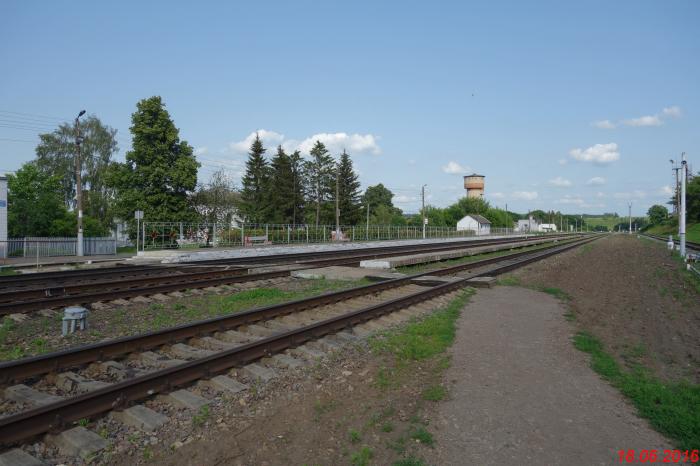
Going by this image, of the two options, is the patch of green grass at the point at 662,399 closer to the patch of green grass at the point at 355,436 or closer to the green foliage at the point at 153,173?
the patch of green grass at the point at 355,436

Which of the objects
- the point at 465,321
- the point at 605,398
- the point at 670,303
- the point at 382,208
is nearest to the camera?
the point at 605,398

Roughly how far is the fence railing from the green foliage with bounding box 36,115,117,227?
28940 millimetres

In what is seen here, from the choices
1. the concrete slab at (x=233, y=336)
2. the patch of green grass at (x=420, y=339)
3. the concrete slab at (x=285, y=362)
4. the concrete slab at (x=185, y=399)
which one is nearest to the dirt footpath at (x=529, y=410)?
the patch of green grass at (x=420, y=339)

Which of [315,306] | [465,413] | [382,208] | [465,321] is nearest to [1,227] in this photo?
[315,306]

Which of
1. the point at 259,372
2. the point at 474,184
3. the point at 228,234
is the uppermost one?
the point at 474,184

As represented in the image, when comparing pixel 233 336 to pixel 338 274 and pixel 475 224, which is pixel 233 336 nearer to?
pixel 338 274

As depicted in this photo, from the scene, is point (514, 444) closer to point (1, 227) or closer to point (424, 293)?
point (424, 293)

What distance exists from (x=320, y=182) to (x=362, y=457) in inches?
3037

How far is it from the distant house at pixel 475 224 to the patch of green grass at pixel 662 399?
3856 inches

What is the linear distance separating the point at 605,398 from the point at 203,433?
451 cm

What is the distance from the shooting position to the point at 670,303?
14.2m

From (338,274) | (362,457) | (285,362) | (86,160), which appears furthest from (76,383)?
(86,160)

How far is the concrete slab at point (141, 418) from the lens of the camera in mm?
4609

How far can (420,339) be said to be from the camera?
832 cm
